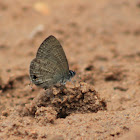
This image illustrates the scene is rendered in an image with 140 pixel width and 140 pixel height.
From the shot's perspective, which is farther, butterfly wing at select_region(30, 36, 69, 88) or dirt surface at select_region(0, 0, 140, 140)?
butterfly wing at select_region(30, 36, 69, 88)

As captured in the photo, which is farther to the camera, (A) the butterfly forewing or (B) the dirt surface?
(A) the butterfly forewing

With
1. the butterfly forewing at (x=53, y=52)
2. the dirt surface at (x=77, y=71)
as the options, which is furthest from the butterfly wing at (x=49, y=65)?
the dirt surface at (x=77, y=71)

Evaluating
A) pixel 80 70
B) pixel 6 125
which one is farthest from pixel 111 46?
pixel 6 125

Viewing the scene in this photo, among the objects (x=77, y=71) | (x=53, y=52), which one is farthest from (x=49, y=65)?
(x=77, y=71)

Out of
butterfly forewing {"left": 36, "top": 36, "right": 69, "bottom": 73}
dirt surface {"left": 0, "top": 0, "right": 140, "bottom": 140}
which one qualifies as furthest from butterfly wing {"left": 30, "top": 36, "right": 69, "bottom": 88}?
dirt surface {"left": 0, "top": 0, "right": 140, "bottom": 140}

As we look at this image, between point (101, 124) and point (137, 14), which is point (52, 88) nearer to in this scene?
point (101, 124)

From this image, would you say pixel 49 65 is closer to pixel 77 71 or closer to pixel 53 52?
pixel 53 52

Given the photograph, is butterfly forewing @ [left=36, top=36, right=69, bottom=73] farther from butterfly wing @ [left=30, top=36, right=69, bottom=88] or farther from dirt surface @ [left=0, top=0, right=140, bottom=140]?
dirt surface @ [left=0, top=0, right=140, bottom=140]

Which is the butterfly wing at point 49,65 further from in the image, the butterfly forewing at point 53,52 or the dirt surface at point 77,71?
the dirt surface at point 77,71
